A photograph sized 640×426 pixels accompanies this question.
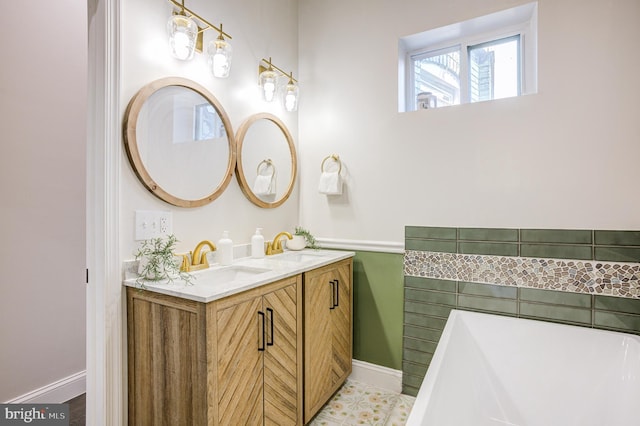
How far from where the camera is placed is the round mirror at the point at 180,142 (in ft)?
4.97

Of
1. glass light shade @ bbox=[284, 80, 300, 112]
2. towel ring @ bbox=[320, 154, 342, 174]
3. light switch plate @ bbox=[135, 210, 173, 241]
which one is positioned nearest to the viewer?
light switch plate @ bbox=[135, 210, 173, 241]

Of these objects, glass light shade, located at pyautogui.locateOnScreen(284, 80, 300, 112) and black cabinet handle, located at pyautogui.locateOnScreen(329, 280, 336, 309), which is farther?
glass light shade, located at pyautogui.locateOnScreen(284, 80, 300, 112)

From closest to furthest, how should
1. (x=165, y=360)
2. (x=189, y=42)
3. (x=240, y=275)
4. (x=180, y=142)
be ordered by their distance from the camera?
(x=165, y=360), (x=189, y=42), (x=180, y=142), (x=240, y=275)

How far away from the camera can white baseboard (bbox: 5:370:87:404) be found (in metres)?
1.90

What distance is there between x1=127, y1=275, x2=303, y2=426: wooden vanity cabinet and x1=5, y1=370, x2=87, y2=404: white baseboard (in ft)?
3.15

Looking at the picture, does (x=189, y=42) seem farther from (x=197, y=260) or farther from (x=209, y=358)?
(x=209, y=358)

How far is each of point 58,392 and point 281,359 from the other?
5.01 feet

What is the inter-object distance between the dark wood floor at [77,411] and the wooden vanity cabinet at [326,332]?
1249 millimetres

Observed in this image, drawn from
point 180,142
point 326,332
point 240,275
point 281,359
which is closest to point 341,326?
point 326,332

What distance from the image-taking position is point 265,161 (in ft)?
7.45

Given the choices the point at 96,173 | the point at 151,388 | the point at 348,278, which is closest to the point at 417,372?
the point at 348,278

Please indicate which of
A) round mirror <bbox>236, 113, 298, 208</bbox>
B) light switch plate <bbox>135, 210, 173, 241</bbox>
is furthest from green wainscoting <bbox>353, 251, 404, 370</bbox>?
light switch plate <bbox>135, 210, 173, 241</bbox>

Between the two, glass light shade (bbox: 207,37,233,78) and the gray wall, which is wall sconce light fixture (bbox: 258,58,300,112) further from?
the gray wall

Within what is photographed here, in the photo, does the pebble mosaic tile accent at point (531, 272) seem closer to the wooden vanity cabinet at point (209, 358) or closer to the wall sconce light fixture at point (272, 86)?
the wooden vanity cabinet at point (209, 358)
